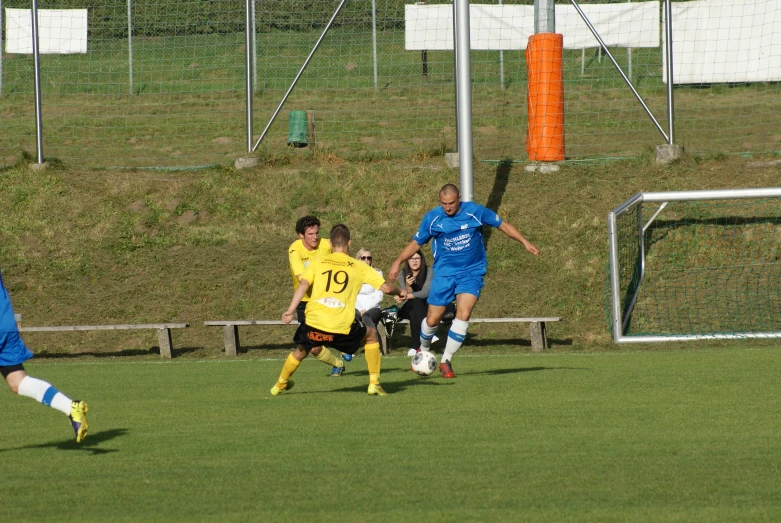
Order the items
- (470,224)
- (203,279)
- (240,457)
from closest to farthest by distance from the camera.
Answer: (240,457), (470,224), (203,279)

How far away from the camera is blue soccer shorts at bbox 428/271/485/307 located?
10500 millimetres

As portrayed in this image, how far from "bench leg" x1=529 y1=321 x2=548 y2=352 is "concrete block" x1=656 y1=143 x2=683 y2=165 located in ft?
17.2

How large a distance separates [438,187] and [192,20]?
6546mm

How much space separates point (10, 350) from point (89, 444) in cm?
82

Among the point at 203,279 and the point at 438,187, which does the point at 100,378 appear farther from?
the point at 438,187

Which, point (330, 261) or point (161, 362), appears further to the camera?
point (161, 362)

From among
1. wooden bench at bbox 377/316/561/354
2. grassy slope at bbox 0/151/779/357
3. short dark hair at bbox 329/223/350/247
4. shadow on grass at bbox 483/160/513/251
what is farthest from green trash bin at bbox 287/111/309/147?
short dark hair at bbox 329/223/350/247

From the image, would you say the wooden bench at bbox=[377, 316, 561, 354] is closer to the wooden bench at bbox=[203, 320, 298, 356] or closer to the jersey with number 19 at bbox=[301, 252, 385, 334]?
the wooden bench at bbox=[203, 320, 298, 356]

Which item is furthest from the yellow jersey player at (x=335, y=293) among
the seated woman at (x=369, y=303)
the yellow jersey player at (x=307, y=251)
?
the seated woman at (x=369, y=303)

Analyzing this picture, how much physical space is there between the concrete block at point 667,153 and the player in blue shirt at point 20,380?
13.4 m

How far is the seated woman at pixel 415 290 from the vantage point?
44.8 ft

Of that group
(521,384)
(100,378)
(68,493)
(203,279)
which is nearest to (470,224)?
(521,384)

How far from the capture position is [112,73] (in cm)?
2048

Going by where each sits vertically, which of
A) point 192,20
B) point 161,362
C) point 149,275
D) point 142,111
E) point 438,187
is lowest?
point 161,362
